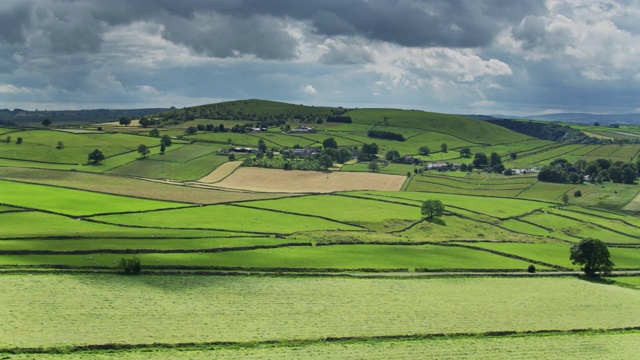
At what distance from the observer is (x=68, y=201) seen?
4953 inches

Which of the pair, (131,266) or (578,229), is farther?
(578,229)

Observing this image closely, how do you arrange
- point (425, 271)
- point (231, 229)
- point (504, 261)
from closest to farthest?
point (425, 271)
point (504, 261)
point (231, 229)

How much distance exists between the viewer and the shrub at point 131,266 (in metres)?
74.1

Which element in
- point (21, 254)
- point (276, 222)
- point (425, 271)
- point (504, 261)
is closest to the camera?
point (21, 254)

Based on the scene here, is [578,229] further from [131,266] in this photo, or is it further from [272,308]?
[131,266]

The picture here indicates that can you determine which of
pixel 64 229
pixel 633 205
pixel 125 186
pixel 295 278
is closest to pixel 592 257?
pixel 295 278

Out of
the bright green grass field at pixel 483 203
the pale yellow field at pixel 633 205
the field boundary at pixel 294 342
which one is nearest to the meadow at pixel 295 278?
the field boundary at pixel 294 342

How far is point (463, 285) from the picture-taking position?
271 feet

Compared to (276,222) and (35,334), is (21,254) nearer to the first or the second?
(35,334)

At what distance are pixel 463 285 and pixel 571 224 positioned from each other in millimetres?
68473

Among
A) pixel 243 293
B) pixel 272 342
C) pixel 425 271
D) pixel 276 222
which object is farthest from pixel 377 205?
pixel 272 342

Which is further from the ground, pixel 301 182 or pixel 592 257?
pixel 301 182

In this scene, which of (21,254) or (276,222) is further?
(276,222)

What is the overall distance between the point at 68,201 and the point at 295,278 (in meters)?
66.9
